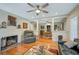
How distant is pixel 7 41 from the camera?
6.72 feet

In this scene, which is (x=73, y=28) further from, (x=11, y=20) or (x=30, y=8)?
(x=11, y=20)

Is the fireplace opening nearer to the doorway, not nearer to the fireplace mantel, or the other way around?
the fireplace mantel

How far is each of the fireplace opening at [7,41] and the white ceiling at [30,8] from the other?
1.58 ft

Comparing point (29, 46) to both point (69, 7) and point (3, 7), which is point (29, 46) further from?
point (69, 7)

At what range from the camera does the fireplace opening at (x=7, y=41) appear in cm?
201

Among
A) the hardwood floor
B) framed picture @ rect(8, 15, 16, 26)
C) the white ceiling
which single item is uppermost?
the white ceiling

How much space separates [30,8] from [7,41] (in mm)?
766

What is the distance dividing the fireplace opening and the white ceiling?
48cm

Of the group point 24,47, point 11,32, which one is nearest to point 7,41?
point 11,32

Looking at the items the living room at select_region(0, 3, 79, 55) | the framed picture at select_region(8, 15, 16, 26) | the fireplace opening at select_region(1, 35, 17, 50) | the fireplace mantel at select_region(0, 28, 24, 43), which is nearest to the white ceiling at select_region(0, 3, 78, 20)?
the living room at select_region(0, 3, 79, 55)

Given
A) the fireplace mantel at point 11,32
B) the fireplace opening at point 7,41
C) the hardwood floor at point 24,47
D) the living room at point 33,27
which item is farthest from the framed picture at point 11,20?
the hardwood floor at point 24,47

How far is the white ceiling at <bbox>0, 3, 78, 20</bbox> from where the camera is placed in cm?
207

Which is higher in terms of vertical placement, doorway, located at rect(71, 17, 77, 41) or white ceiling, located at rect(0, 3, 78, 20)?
white ceiling, located at rect(0, 3, 78, 20)

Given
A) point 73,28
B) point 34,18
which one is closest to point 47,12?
point 34,18
